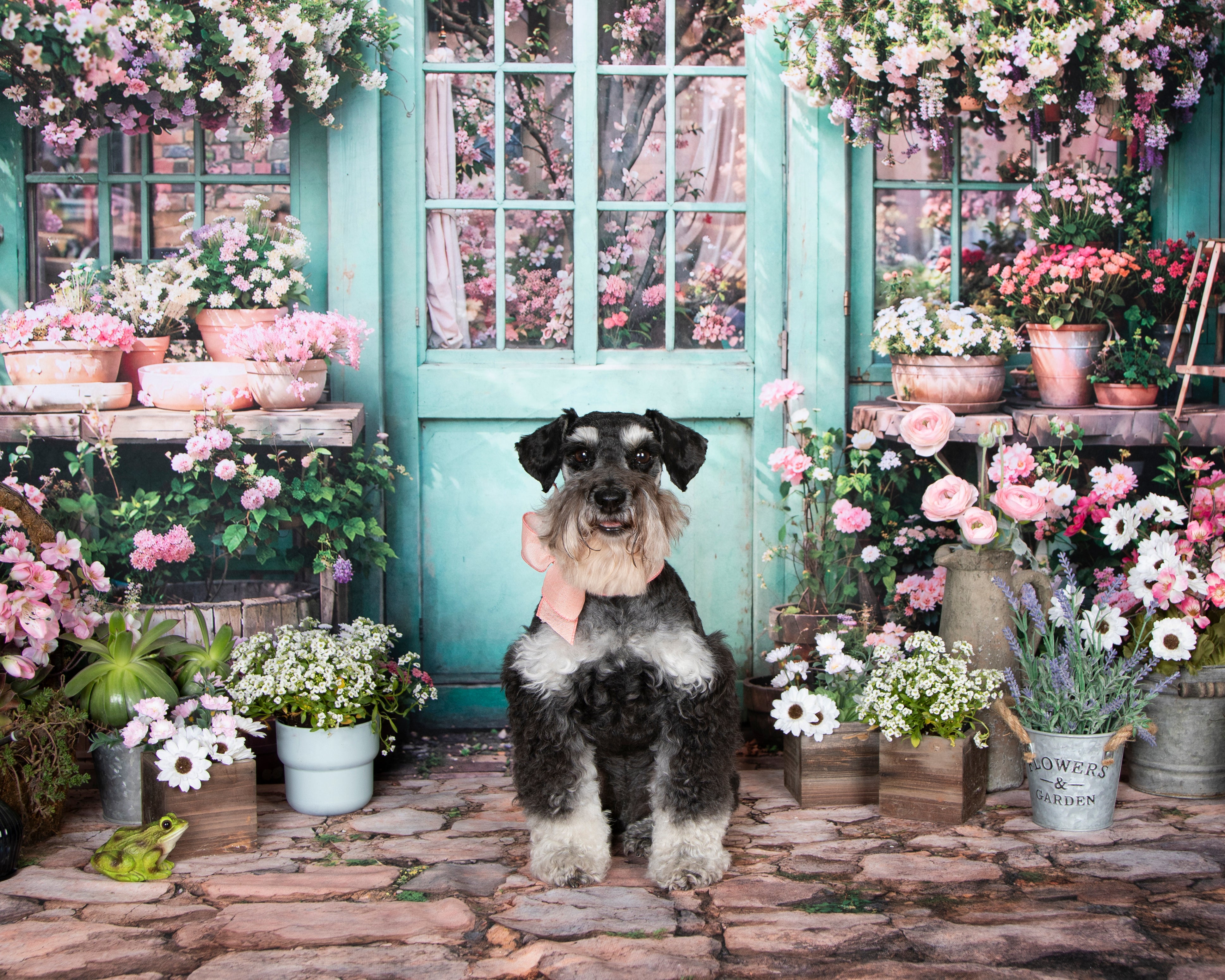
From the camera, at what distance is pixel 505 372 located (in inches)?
159

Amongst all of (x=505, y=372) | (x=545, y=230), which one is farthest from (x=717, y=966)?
(x=545, y=230)

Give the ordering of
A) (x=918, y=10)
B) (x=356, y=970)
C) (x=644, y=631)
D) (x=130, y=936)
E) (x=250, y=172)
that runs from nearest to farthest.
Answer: (x=356, y=970), (x=130, y=936), (x=644, y=631), (x=918, y=10), (x=250, y=172)

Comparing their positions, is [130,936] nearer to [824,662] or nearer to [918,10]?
[824,662]

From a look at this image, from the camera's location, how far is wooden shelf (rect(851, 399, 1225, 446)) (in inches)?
143

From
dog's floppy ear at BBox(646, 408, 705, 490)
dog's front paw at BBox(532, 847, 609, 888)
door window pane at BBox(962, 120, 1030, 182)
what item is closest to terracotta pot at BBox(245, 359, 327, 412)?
dog's floppy ear at BBox(646, 408, 705, 490)

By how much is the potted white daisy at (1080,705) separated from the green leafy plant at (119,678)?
2388 mm

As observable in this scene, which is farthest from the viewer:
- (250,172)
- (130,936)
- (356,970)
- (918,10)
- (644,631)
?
(250,172)

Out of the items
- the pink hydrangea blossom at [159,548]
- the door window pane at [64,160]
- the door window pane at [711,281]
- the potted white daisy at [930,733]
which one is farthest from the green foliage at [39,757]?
the door window pane at [711,281]

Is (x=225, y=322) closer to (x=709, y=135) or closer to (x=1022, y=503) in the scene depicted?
(x=709, y=135)

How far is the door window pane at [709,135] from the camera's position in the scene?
407cm

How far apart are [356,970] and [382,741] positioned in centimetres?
123

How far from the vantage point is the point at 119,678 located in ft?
10.7

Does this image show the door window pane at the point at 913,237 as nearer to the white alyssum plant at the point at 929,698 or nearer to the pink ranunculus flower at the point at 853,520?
the pink ranunculus flower at the point at 853,520

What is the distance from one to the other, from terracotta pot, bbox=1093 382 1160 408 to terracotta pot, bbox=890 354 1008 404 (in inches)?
12.4
